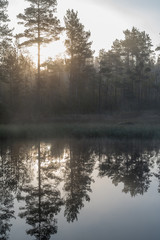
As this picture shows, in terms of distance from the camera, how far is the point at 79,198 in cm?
733

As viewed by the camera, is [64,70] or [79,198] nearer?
[79,198]

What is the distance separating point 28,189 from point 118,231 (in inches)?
149

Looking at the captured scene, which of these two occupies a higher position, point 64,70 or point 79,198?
point 64,70

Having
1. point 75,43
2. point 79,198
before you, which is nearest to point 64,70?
point 75,43

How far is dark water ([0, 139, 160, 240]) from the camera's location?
17.9 feet

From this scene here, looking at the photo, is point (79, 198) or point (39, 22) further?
point (39, 22)

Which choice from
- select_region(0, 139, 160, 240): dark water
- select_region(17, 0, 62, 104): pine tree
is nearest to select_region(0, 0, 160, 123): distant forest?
select_region(17, 0, 62, 104): pine tree

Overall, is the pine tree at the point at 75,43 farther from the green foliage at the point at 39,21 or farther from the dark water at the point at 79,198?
the dark water at the point at 79,198

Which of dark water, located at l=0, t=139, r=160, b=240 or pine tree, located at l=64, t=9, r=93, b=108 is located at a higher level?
pine tree, located at l=64, t=9, r=93, b=108

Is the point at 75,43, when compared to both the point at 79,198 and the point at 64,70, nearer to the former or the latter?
the point at 64,70

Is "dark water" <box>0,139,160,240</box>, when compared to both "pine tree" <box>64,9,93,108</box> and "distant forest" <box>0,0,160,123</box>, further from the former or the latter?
"pine tree" <box>64,9,93,108</box>

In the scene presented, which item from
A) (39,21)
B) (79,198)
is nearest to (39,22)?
(39,21)

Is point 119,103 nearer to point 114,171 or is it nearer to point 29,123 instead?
point 29,123

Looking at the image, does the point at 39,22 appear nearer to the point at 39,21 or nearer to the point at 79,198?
the point at 39,21
